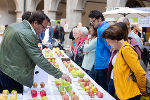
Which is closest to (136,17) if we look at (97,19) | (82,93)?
(97,19)

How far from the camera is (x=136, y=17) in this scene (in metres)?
8.91

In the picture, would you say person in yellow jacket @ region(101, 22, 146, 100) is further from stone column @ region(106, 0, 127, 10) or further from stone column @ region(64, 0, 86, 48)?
stone column @ region(64, 0, 86, 48)

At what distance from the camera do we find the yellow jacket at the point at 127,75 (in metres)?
2.44

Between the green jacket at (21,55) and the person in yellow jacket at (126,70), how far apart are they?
0.71 m

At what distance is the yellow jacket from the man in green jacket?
648 mm

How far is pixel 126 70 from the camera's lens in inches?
99.3

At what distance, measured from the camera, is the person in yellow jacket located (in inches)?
96.1

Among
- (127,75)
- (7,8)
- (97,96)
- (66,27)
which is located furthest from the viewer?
(7,8)

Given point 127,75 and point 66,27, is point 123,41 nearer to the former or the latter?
point 127,75

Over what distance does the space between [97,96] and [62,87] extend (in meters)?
0.46

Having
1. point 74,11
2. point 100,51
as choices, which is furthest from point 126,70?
point 74,11

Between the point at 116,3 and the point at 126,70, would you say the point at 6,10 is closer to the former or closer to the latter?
the point at 116,3

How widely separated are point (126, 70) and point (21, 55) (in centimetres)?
118

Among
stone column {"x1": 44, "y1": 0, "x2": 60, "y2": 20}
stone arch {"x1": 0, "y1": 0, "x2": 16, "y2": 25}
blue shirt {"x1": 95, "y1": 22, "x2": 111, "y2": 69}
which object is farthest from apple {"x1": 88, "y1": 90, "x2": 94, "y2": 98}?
stone arch {"x1": 0, "y1": 0, "x2": 16, "y2": 25}
